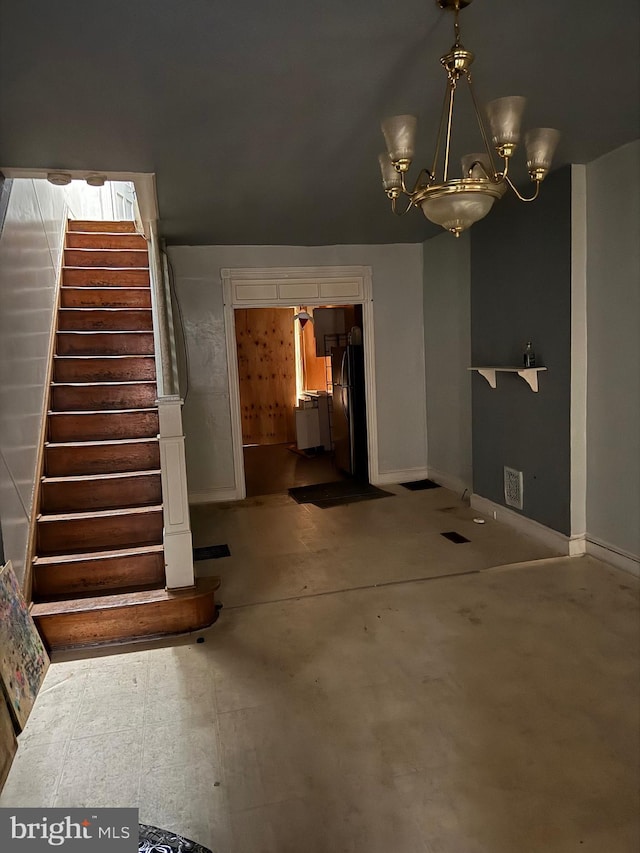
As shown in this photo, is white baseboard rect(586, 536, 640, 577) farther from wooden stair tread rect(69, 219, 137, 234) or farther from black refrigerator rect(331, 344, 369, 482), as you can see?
wooden stair tread rect(69, 219, 137, 234)

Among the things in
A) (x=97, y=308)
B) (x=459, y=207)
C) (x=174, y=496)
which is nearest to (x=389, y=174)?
(x=459, y=207)

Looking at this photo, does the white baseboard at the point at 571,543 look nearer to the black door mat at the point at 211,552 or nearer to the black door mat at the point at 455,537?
the black door mat at the point at 455,537

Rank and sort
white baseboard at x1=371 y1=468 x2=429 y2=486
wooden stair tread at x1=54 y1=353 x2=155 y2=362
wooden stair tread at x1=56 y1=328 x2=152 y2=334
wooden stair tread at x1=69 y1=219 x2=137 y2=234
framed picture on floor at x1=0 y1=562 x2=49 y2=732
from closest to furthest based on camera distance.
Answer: framed picture on floor at x1=0 y1=562 x2=49 y2=732 → wooden stair tread at x1=54 y1=353 x2=155 y2=362 → wooden stair tread at x1=56 y1=328 x2=152 y2=334 → wooden stair tread at x1=69 y1=219 x2=137 y2=234 → white baseboard at x1=371 y1=468 x2=429 y2=486

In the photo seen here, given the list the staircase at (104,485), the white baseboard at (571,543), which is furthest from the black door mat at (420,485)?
the staircase at (104,485)

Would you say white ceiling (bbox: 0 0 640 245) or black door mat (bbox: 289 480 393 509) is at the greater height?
white ceiling (bbox: 0 0 640 245)

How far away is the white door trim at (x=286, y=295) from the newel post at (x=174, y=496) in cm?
259

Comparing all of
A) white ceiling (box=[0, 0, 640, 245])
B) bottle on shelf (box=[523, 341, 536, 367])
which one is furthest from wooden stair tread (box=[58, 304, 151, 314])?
bottle on shelf (box=[523, 341, 536, 367])

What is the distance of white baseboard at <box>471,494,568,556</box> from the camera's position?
12.8ft

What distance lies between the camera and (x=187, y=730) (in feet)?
7.43

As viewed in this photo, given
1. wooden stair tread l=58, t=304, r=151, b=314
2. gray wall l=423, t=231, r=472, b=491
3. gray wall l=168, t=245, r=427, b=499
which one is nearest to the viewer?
wooden stair tread l=58, t=304, r=151, b=314

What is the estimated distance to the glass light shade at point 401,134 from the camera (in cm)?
189

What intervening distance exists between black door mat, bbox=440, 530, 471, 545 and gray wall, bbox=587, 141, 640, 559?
0.91 meters

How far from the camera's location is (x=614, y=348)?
351cm

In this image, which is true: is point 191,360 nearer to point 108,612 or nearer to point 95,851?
point 108,612
